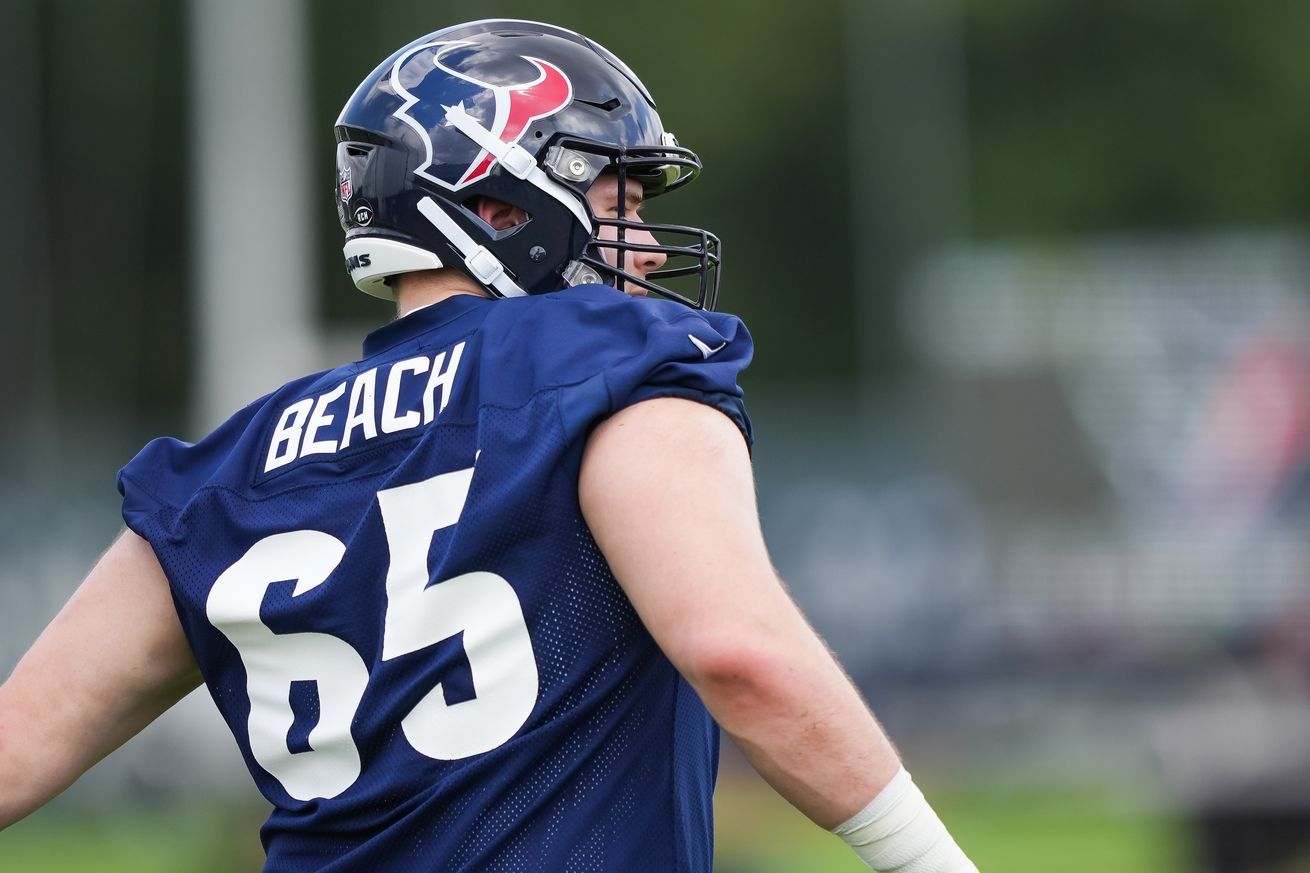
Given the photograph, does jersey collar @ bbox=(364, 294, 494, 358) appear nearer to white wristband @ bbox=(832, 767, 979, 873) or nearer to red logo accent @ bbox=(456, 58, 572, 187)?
red logo accent @ bbox=(456, 58, 572, 187)

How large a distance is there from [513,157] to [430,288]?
23cm

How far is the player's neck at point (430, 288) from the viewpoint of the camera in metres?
2.72

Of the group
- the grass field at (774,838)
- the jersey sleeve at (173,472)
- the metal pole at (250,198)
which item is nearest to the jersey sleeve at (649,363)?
the jersey sleeve at (173,472)

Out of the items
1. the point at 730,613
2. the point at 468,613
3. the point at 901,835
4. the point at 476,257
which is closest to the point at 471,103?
the point at 476,257

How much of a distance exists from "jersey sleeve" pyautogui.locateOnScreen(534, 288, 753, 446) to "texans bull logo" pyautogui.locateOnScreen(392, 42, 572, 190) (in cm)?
40

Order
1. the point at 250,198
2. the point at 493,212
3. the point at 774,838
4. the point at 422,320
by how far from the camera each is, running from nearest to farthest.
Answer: the point at 422,320 < the point at 493,212 < the point at 774,838 < the point at 250,198

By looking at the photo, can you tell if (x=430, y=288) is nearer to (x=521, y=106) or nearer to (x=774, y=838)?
(x=521, y=106)

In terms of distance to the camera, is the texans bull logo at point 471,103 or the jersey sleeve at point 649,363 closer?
the jersey sleeve at point 649,363

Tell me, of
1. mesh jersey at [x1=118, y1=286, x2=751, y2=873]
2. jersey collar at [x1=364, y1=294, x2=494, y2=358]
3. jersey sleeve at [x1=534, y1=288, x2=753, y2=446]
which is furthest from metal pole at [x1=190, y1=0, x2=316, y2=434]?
jersey sleeve at [x1=534, y1=288, x2=753, y2=446]

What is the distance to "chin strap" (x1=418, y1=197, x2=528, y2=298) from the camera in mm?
2686

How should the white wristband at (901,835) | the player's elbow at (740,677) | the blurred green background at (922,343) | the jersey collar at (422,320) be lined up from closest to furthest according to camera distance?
the player's elbow at (740,677), the white wristband at (901,835), the jersey collar at (422,320), the blurred green background at (922,343)

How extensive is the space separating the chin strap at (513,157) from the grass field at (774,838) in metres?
6.17

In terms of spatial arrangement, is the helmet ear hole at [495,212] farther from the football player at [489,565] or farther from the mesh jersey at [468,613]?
the mesh jersey at [468,613]

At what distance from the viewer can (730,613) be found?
84.4 inches
